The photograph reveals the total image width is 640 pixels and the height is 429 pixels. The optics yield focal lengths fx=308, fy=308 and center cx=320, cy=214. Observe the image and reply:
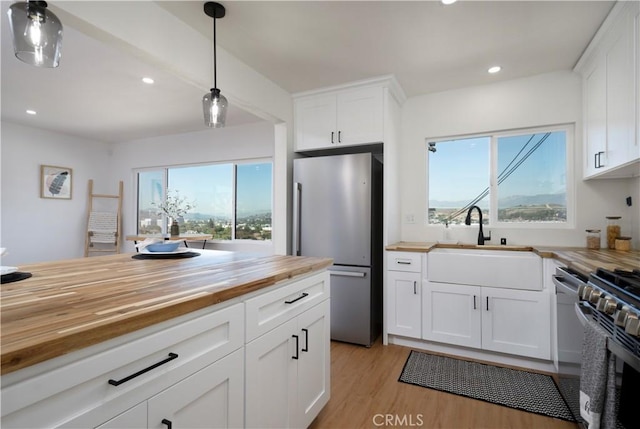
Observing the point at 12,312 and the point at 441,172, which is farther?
the point at 441,172

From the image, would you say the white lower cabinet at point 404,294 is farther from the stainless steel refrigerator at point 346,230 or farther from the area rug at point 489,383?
the area rug at point 489,383

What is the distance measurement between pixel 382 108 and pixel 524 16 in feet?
4.02

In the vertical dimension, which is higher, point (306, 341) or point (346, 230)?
point (346, 230)

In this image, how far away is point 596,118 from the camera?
7.90ft

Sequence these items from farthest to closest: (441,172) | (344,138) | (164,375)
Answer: (441,172)
(344,138)
(164,375)

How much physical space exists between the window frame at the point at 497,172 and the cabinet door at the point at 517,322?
868mm

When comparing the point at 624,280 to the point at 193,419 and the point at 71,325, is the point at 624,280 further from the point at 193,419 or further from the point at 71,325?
the point at 71,325

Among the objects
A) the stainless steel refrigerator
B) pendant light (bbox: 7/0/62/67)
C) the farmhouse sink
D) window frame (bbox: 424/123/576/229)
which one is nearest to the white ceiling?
window frame (bbox: 424/123/576/229)

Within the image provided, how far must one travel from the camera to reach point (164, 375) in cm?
83

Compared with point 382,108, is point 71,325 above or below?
below

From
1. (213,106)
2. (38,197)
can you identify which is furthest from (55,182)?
(213,106)

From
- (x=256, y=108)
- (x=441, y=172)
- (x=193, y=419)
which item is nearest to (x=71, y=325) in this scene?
(x=193, y=419)

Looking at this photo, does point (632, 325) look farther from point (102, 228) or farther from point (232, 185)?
point (102, 228)

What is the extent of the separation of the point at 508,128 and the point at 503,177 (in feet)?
1.58
